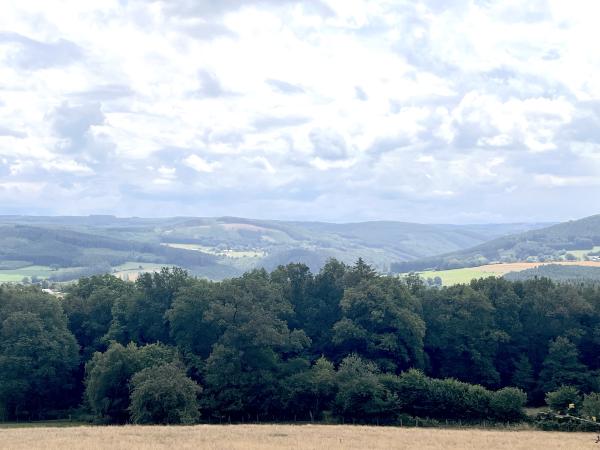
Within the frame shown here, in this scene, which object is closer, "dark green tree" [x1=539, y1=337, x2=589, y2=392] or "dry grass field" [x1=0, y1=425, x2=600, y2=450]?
"dry grass field" [x1=0, y1=425, x2=600, y2=450]

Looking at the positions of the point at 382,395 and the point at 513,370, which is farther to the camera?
the point at 513,370

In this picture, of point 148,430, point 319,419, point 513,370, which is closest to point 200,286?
point 319,419

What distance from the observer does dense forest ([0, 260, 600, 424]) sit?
194 ft

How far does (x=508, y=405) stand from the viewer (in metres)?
57.0

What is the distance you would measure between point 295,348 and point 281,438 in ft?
88.2

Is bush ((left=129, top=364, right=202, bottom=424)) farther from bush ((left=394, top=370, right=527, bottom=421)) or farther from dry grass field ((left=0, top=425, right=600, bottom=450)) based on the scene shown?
bush ((left=394, top=370, right=527, bottom=421))

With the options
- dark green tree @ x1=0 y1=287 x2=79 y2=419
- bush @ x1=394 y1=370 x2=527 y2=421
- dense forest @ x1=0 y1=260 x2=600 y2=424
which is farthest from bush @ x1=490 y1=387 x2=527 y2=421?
dark green tree @ x1=0 y1=287 x2=79 y2=419

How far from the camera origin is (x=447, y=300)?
266 feet

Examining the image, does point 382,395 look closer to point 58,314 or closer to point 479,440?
point 479,440

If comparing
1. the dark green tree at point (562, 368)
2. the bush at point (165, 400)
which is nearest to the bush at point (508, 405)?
the dark green tree at point (562, 368)

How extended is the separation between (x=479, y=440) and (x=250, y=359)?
2656 centimetres

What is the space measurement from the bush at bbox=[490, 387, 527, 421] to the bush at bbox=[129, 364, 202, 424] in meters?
25.9

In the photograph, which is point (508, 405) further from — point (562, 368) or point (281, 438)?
point (281, 438)

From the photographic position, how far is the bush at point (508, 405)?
56984 mm
